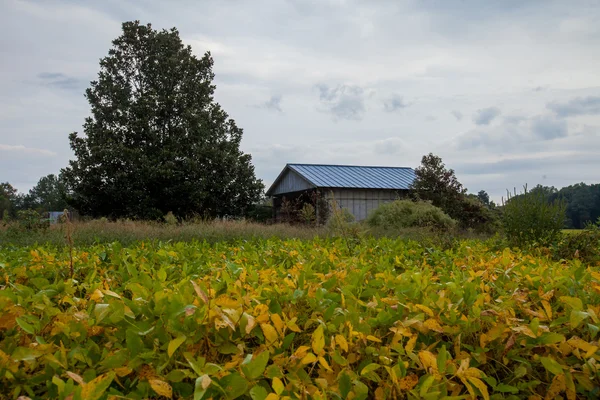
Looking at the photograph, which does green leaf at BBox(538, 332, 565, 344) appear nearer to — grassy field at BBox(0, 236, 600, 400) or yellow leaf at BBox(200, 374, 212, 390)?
grassy field at BBox(0, 236, 600, 400)

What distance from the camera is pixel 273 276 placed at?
2133 millimetres

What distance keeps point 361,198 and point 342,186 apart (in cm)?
164

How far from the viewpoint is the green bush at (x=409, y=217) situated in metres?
17.0

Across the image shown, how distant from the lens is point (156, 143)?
25375mm

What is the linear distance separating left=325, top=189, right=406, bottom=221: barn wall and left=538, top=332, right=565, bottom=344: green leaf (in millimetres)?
23741

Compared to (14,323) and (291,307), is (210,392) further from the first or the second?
(14,323)

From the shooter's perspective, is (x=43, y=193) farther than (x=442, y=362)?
Yes

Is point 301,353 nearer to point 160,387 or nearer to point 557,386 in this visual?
point 160,387

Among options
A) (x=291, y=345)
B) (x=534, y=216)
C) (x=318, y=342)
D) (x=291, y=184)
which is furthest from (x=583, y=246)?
(x=291, y=184)

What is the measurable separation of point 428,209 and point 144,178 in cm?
1412

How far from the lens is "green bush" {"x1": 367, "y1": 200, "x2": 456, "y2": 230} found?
1697 cm

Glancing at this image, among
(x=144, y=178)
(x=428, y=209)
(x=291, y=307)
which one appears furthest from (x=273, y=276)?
(x=144, y=178)

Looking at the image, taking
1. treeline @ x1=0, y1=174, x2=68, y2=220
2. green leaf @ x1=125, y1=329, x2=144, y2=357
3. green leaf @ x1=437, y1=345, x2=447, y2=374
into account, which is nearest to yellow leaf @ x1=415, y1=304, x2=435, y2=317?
green leaf @ x1=437, y1=345, x2=447, y2=374

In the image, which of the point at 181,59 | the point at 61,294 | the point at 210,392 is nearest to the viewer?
the point at 210,392
